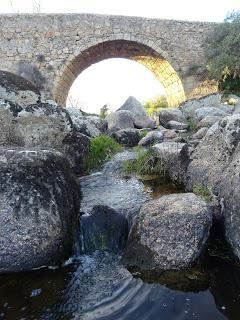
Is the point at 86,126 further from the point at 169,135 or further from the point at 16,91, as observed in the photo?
the point at 16,91

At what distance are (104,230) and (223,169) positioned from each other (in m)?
1.28

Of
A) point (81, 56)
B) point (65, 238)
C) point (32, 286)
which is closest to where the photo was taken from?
point (32, 286)

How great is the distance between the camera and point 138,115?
8.92m

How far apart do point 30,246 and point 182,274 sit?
117 cm

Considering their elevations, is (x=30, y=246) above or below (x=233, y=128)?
below

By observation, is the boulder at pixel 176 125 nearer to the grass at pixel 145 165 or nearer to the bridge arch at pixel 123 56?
the grass at pixel 145 165

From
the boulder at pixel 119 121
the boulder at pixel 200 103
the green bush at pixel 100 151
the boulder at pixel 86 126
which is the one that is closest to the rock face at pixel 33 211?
the green bush at pixel 100 151

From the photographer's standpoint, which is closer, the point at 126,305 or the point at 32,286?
the point at 126,305

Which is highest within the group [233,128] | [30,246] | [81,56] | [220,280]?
[81,56]

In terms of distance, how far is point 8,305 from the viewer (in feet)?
7.59

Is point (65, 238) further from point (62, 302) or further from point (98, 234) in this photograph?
point (62, 302)

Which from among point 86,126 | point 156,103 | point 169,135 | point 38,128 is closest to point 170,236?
point 38,128

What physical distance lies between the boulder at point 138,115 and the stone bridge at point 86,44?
5.13 metres

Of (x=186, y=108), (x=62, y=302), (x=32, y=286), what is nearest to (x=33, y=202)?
(x=32, y=286)
